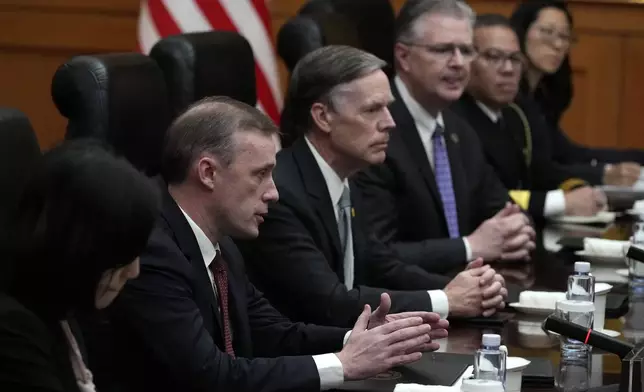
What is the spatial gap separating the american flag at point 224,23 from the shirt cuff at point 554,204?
48.7 inches

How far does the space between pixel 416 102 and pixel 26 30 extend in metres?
3.19

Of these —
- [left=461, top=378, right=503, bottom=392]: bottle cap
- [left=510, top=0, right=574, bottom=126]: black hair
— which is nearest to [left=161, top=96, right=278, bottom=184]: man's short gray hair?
[left=461, top=378, right=503, bottom=392]: bottle cap

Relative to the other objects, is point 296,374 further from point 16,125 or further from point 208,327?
point 16,125

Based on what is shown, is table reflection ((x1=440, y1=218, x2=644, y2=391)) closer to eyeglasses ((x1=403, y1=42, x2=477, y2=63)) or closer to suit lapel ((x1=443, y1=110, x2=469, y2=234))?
suit lapel ((x1=443, y1=110, x2=469, y2=234))

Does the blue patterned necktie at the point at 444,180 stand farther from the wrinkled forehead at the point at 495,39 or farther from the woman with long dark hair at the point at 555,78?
the woman with long dark hair at the point at 555,78

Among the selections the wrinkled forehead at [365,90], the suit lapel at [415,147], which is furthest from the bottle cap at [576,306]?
the suit lapel at [415,147]

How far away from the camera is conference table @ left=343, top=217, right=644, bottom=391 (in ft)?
8.98

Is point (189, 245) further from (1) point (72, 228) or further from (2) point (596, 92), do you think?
(2) point (596, 92)

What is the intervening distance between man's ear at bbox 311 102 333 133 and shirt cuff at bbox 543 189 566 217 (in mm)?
1861

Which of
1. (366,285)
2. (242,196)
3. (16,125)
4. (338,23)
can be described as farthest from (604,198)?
(16,125)

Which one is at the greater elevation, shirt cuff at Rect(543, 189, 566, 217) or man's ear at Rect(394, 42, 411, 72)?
man's ear at Rect(394, 42, 411, 72)

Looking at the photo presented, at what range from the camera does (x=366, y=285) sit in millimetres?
3779

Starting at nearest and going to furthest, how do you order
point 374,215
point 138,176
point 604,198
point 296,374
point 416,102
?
point 138,176, point 296,374, point 374,215, point 416,102, point 604,198

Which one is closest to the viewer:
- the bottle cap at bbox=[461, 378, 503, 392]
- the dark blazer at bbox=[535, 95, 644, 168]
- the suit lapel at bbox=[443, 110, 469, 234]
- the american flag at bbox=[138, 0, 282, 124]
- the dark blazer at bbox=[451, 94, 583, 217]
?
the bottle cap at bbox=[461, 378, 503, 392]
